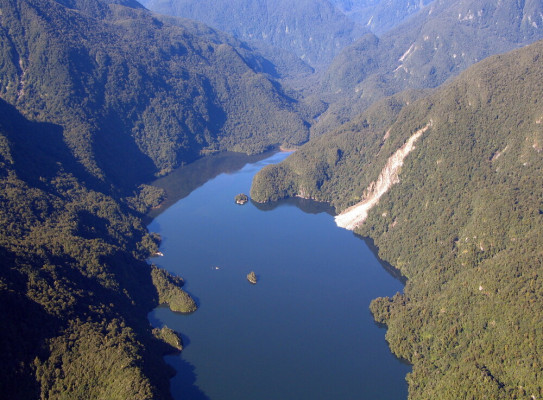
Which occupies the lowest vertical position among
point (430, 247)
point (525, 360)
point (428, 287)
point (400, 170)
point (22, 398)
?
point (22, 398)

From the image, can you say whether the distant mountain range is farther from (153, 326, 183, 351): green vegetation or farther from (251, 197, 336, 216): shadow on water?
(251, 197, 336, 216): shadow on water

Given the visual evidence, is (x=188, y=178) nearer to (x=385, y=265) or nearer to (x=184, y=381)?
(x=385, y=265)

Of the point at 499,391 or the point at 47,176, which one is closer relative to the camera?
the point at 499,391

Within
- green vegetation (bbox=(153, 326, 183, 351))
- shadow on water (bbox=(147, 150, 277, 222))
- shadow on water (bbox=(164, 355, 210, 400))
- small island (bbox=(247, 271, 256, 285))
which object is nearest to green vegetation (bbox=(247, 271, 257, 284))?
small island (bbox=(247, 271, 256, 285))

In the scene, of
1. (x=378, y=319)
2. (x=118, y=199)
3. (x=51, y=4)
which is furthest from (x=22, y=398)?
(x=51, y=4)

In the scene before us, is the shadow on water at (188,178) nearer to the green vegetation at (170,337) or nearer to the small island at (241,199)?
the small island at (241,199)

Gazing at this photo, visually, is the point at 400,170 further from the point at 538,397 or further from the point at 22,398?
the point at 22,398

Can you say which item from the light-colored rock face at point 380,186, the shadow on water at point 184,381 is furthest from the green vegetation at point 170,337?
the light-colored rock face at point 380,186
